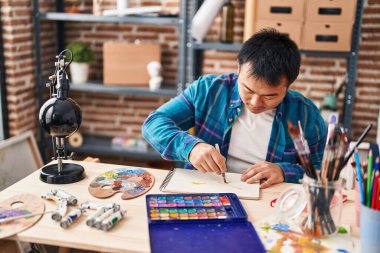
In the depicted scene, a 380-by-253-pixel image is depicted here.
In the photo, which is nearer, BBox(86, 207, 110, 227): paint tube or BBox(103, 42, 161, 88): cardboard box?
BBox(86, 207, 110, 227): paint tube

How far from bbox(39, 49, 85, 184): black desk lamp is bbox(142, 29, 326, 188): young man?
0.33m

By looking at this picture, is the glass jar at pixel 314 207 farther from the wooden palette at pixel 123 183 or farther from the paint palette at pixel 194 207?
the wooden palette at pixel 123 183

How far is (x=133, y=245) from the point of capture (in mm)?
1114

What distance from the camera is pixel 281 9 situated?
2711 mm

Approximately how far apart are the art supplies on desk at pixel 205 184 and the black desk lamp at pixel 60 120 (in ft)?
1.02

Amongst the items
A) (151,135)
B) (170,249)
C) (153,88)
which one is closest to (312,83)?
(153,88)

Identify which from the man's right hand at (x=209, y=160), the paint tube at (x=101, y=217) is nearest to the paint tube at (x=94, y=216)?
the paint tube at (x=101, y=217)

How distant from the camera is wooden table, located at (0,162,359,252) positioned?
1125mm

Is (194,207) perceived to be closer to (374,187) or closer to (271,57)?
Result: (374,187)

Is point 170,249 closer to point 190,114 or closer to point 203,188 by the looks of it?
point 203,188

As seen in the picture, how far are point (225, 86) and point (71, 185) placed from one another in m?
0.75

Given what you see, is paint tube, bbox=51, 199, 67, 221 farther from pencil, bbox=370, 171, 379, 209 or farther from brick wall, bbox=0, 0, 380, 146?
brick wall, bbox=0, 0, 380, 146

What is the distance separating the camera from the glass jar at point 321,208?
115cm

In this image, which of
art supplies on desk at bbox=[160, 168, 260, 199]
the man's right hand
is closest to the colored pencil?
art supplies on desk at bbox=[160, 168, 260, 199]
